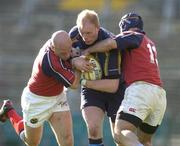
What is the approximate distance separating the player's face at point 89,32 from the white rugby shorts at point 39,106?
106 centimetres

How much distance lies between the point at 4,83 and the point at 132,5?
296 inches

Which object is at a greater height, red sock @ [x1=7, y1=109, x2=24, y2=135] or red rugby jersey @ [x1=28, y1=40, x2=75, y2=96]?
red rugby jersey @ [x1=28, y1=40, x2=75, y2=96]

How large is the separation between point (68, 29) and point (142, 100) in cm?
1430

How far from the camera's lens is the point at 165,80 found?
24531mm

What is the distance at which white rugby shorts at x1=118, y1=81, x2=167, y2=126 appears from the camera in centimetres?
1261

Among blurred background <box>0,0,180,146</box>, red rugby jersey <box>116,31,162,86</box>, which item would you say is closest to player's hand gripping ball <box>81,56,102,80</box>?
red rugby jersey <box>116,31,162,86</box>

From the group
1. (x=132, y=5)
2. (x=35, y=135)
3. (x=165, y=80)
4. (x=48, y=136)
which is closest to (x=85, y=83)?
(x=35, y=135)

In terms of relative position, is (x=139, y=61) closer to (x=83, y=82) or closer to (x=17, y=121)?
(x=83, y=82)

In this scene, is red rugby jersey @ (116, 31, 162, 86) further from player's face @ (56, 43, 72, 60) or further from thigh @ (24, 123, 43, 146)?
thigh @ (24, 123, 43, 146)

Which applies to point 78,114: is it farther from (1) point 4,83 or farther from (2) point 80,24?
(2) point 80,24

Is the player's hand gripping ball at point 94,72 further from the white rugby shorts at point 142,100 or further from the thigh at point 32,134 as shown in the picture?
the thigh at point 32,134

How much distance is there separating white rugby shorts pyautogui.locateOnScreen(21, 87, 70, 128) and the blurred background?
23.0 ft

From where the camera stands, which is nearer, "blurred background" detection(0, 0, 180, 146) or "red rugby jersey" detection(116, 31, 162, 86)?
"red rugby jersey" detection(116, 31, 162, 86)

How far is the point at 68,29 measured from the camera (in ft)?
87.9
